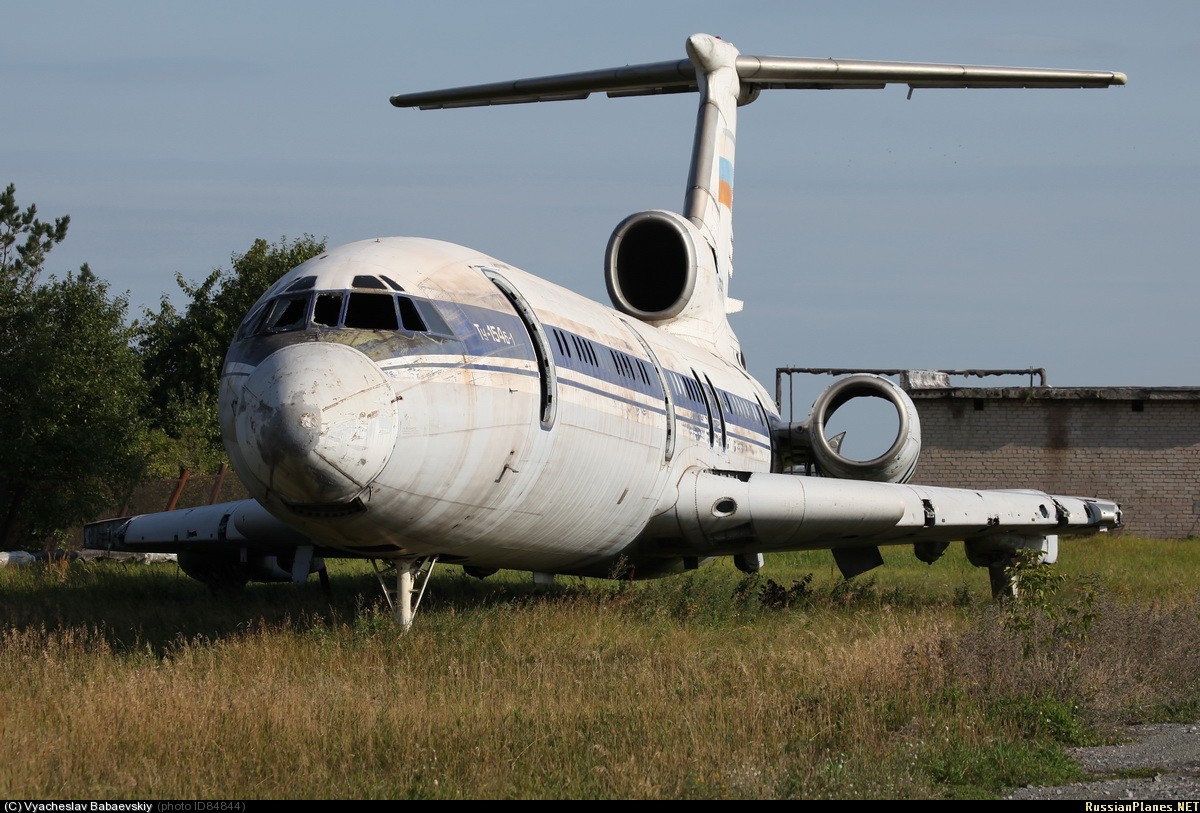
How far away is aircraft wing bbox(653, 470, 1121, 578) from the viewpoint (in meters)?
14.7

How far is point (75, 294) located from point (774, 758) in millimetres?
23041

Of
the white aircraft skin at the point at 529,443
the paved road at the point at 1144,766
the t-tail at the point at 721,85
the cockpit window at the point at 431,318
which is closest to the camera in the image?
the paved road at the point at 1144,766

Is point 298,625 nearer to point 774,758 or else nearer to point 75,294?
point 774,758

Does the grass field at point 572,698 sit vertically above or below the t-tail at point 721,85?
below

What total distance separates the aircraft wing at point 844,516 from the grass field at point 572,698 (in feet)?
2.95

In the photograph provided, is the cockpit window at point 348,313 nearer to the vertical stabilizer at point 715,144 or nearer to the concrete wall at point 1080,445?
the vertical stabilizer at point 715,144

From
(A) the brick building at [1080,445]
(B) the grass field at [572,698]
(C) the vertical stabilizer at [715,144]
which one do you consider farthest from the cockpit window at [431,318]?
(A) the brick building at [1080,445]

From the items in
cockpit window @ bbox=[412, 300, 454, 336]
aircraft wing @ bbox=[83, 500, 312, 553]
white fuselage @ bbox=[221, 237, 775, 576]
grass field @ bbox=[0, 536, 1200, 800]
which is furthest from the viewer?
aircraft wing @ bbox=[83, 500, 312, 553]

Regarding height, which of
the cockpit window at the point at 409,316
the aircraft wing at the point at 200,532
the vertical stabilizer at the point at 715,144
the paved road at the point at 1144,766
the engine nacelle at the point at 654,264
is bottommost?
the paved road at the point at 1144,766

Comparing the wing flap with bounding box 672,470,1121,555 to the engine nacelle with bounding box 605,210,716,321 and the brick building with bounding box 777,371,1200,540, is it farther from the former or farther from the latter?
the brick building with bounding box 777,371,1200,540

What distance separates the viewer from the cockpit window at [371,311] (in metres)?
10.6

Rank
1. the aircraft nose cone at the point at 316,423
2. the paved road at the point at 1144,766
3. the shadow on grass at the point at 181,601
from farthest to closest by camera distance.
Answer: the shadow on grass at the point at 181,601
the aircraft nose cone at the point at 316,423
the paved road at the point at 1144,766

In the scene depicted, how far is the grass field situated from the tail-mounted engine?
4312 mm

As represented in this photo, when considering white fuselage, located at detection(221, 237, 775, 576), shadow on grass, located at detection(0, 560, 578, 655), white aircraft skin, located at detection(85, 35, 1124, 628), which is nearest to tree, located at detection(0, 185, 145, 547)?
shadow on grass, located at detection(0, 560, 578, 655)
